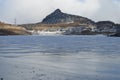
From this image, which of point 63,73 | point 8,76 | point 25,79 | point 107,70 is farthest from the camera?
point 107,70

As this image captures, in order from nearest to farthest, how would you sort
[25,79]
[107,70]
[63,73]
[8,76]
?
1. [25,79]
2. [8,76]
3. [63,73]
4. [107,70]

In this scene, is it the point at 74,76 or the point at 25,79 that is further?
the point at 74,76

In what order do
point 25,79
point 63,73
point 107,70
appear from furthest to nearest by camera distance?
point 107,70 → point 63,73 → point 25,79

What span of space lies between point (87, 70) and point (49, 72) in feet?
9.74

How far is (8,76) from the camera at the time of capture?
24156 mm

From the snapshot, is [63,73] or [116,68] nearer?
[63,73]

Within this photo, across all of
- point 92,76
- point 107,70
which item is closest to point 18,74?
point 92,76

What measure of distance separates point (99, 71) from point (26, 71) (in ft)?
17.3

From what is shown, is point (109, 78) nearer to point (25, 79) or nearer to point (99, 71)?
point (99, 71)

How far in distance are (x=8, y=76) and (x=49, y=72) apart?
3397 millimetres

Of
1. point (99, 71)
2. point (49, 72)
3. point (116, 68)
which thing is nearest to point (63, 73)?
point (49, 72)

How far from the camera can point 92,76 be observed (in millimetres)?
24125

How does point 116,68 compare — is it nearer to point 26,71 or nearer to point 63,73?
point 63,73

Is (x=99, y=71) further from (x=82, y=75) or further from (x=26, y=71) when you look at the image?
(x=26, y=71)
